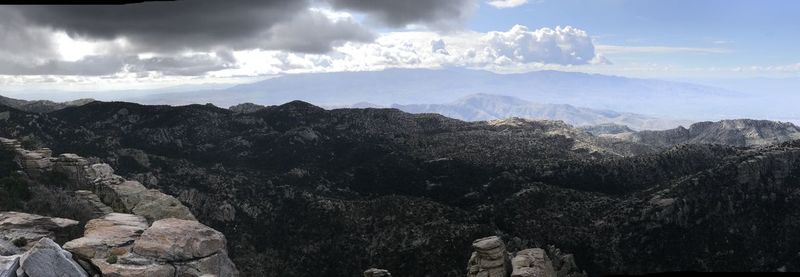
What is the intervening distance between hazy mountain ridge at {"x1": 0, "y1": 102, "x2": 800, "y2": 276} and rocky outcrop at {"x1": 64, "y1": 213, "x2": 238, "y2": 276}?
39224 mm

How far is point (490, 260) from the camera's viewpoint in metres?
47.7

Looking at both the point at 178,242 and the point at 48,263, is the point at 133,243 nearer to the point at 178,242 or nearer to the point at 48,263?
the point at 178,242

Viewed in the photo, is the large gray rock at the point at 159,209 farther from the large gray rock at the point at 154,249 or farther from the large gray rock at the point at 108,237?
→ the large gray rock at the point at 154,249

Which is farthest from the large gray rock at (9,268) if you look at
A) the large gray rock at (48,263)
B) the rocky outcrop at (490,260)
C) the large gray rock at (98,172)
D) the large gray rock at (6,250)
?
the large gray rock at (98,172)

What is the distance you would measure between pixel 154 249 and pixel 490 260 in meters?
28.7

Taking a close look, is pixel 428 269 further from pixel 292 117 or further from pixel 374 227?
pixel 292 117

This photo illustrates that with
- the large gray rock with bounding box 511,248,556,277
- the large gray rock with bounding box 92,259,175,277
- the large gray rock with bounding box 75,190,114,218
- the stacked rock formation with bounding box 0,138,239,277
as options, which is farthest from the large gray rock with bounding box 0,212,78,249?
the large gray rock with bounding box 511,248,556,277

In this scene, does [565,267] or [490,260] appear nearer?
[490,260]

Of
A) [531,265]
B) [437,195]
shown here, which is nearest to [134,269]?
[531,265]

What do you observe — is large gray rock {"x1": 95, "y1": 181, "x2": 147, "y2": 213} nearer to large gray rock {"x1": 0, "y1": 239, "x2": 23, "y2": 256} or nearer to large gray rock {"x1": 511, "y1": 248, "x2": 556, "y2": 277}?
large gray rock {"x1": 0, "y1": 239, "x2": 23, "y2": 256}

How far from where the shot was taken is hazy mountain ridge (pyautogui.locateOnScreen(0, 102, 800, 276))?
8094 centimetres

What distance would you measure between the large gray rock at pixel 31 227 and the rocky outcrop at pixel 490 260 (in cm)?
3269

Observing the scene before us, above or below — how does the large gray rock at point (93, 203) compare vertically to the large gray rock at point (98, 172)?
below

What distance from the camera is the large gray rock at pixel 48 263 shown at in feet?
45.2
